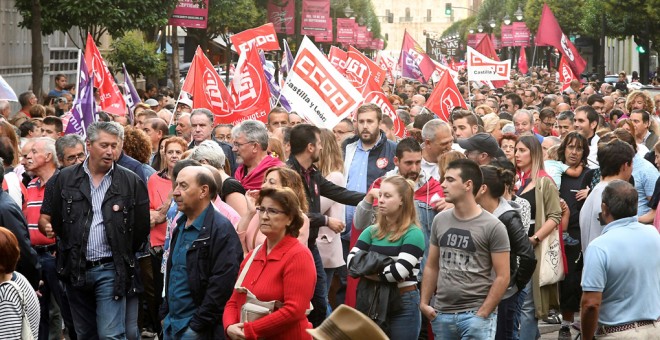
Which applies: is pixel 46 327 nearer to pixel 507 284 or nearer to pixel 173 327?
pixel 173 327

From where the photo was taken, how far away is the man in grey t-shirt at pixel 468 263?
7.40 m

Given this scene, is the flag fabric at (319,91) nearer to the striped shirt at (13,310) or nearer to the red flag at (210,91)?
the red flag at (210,91)

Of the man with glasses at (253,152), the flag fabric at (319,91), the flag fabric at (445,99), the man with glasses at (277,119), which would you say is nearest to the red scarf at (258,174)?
the man with glasses at (253,152)

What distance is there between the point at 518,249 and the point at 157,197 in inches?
121

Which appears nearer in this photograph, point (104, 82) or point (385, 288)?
point (385, 288)

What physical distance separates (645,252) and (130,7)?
66.7ft

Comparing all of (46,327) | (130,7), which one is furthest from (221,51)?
(46,327)

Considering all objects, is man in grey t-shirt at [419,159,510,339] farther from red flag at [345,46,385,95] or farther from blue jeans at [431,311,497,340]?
red flag at [345,46,385,95]

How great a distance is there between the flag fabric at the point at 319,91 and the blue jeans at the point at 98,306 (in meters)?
4.27

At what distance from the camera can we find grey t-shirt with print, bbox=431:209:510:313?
24.3ft

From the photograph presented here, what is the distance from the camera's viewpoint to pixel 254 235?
25.4 ft

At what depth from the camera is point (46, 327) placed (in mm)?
9656

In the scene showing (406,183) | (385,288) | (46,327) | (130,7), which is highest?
(130,7)

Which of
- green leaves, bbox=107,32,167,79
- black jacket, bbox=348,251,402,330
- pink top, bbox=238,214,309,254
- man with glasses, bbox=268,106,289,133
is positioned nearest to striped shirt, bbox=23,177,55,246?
pink top, bbox=238,214,309,254
